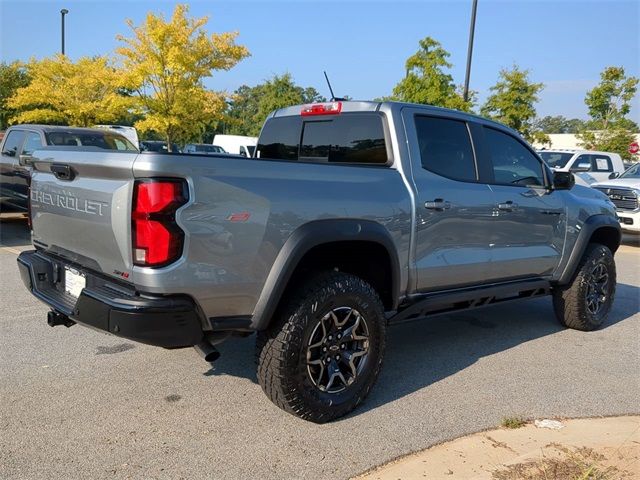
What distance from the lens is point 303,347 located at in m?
3.18

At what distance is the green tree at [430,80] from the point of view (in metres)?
18.4

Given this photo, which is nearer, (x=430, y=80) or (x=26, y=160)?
(x=26, y=160)

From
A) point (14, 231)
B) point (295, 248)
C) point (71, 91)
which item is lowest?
point (14, 231)

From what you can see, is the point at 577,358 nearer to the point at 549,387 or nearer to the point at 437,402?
the point at 549,387

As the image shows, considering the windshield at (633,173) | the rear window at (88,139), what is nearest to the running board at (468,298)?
the rear window at (88,139)

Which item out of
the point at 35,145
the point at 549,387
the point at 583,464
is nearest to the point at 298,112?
the point at 549,387

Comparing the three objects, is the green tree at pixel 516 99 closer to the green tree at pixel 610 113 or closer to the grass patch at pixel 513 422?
the green tree at pixel 610 113

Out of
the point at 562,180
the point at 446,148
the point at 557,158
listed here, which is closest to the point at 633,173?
the point at 557,158

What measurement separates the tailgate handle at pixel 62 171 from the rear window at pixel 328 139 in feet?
5.93

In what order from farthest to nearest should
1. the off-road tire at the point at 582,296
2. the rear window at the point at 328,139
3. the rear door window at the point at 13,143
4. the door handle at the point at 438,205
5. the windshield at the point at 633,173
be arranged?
the windshield at the point at 633,173, the rear door window at the point at 13,143, the off-road tire at the point at 582,296, the rear window at the point at 328,139, the door handle at the point at 438,205

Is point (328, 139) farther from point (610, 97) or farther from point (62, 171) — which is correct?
point (610, 97)

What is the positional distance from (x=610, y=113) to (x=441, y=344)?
24895mm

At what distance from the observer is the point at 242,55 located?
60.8 feet

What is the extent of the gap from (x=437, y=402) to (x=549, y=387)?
0.94 m
